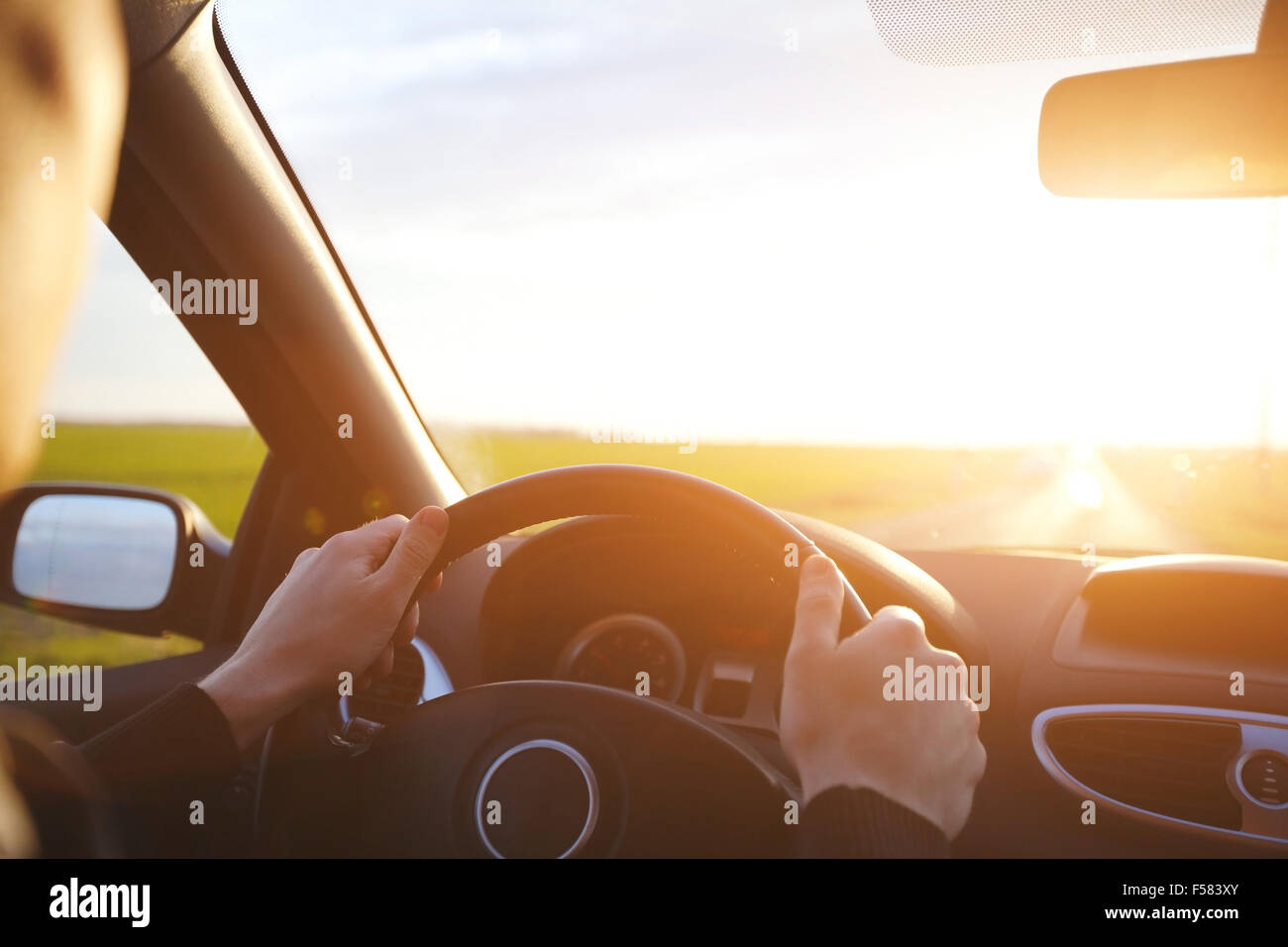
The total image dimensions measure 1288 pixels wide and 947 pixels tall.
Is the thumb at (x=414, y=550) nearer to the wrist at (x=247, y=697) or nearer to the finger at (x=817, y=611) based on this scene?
the wrist at (x=247, y=697)

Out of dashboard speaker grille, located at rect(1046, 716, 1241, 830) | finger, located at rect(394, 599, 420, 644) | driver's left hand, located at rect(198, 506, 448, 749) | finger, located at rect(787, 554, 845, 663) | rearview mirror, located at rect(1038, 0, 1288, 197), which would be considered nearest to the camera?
finger, located at rect(787, 554, 845, 663)

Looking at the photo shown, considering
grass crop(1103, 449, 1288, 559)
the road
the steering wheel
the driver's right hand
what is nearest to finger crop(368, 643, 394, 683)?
the steering wheel

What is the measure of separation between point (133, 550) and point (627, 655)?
2.12m

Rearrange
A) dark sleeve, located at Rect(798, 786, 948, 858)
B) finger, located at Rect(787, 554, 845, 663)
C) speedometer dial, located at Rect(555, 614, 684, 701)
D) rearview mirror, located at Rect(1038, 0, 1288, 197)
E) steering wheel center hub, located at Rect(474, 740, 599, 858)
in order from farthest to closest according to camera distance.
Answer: speedometer dial, located at Rect(555, 614, 684, 701)
rearview mirror, located at Rect(1038, 0, 1288, 197)
steering wheel center hub, located at Rect(474, 740, 599, 858)
finger, located at Rect(787, 554, 845, 663)
dark sleeve, located at Rect(798, 786, 948, 858)

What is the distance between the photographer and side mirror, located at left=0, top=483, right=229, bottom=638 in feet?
12.6

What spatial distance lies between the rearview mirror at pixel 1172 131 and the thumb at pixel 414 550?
173 cm

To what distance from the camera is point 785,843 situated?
1.85m

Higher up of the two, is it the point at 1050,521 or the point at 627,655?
the point at 1050,521

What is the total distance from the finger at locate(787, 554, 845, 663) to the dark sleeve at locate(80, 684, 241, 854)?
3.63ft

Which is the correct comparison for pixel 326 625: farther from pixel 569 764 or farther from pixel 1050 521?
pixel 1050 521

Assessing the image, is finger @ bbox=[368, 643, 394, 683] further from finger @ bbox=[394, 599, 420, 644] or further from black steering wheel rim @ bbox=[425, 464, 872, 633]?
black steering wheel rim @ bbox=[425, 464, 872, 633]

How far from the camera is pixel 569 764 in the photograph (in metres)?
2.00

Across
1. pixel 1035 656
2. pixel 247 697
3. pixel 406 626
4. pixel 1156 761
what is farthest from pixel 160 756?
pixel 1156 761
